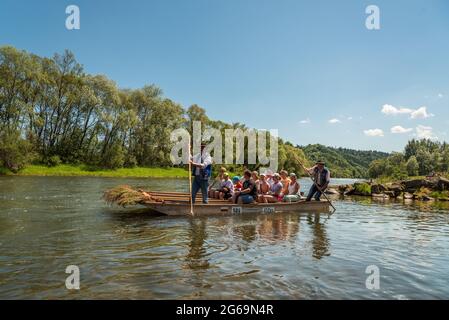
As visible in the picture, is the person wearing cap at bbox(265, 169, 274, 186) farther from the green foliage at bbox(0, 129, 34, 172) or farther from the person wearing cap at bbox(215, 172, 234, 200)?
Result: the green foliage at bbox(0, 129, 34, 172)

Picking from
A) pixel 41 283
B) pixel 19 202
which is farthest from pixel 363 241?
pixel 19 202

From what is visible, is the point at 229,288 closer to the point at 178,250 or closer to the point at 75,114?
the point at 178,250

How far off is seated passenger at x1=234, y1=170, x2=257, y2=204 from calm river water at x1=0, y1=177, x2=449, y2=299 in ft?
6.44

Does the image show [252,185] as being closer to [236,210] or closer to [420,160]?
[236,210]

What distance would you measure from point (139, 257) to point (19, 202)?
11043 millimetres

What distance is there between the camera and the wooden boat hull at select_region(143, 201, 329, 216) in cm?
1316

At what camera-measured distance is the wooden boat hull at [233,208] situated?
13164mm

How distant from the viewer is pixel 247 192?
15.2 metres

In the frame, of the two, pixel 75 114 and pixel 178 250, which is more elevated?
pixel 75 114

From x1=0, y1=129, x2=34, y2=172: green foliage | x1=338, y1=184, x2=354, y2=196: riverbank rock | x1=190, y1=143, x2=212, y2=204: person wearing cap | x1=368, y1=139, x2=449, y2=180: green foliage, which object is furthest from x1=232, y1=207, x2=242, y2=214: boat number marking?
x1=368, y1=139, x2=449, y2=180: green foliage

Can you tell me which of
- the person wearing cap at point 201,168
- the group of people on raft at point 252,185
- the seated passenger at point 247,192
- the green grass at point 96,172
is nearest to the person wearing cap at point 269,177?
the group of people on raft at point 252,185

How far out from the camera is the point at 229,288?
5887 millimetres

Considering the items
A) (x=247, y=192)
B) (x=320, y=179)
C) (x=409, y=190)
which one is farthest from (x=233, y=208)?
(x=409, y=190)
